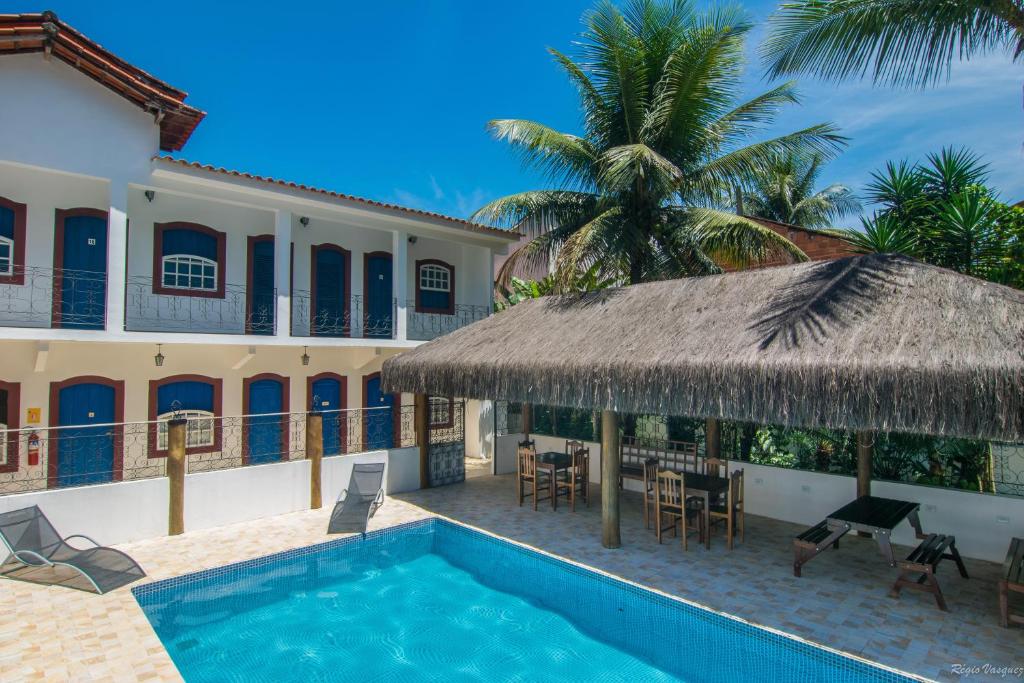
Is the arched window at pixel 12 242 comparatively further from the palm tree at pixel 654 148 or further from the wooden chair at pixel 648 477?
the wooden chair at pixel 648 477

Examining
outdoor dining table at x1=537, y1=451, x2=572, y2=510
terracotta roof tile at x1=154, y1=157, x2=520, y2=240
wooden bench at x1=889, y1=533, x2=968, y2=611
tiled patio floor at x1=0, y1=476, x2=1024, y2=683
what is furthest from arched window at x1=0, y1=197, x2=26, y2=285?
wooden bench at x1=889, y1=533, x2=968, y2=611

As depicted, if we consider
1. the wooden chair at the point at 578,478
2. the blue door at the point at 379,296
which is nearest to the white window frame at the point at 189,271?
the blue door at the point at 379,296

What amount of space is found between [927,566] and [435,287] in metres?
12.5

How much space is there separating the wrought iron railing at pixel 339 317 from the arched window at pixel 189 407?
224 centimetres

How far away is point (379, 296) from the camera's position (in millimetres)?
15242

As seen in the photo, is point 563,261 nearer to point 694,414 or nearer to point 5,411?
point 694,414

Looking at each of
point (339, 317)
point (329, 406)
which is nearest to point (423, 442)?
point (329, 406)

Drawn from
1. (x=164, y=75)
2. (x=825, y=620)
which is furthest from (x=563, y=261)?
(x=164, y=75)

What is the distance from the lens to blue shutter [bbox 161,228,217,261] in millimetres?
11969

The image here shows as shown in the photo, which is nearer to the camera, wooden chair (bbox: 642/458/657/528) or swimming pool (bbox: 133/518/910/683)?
swimming pool (bbox: 133/518/910/683)

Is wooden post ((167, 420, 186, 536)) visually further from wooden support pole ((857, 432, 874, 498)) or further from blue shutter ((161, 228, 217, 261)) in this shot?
wooden support pole ((857, 432, 874, 498))

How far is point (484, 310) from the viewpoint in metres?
16.4

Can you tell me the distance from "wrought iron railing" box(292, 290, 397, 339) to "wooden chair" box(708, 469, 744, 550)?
27.2 feet

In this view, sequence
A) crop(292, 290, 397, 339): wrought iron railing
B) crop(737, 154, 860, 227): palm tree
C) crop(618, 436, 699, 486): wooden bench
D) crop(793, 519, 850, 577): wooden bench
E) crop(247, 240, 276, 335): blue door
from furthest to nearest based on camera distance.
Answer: crop(737, 154, 860, 227): palm tree < crop(292, 290, 397, 339): wrought iron railing < crop(247, 240, 276, 335): blue door < crop(618, 436, 699, 486): wooden bench < crop(793, 519, 850, 577): wooden bench
